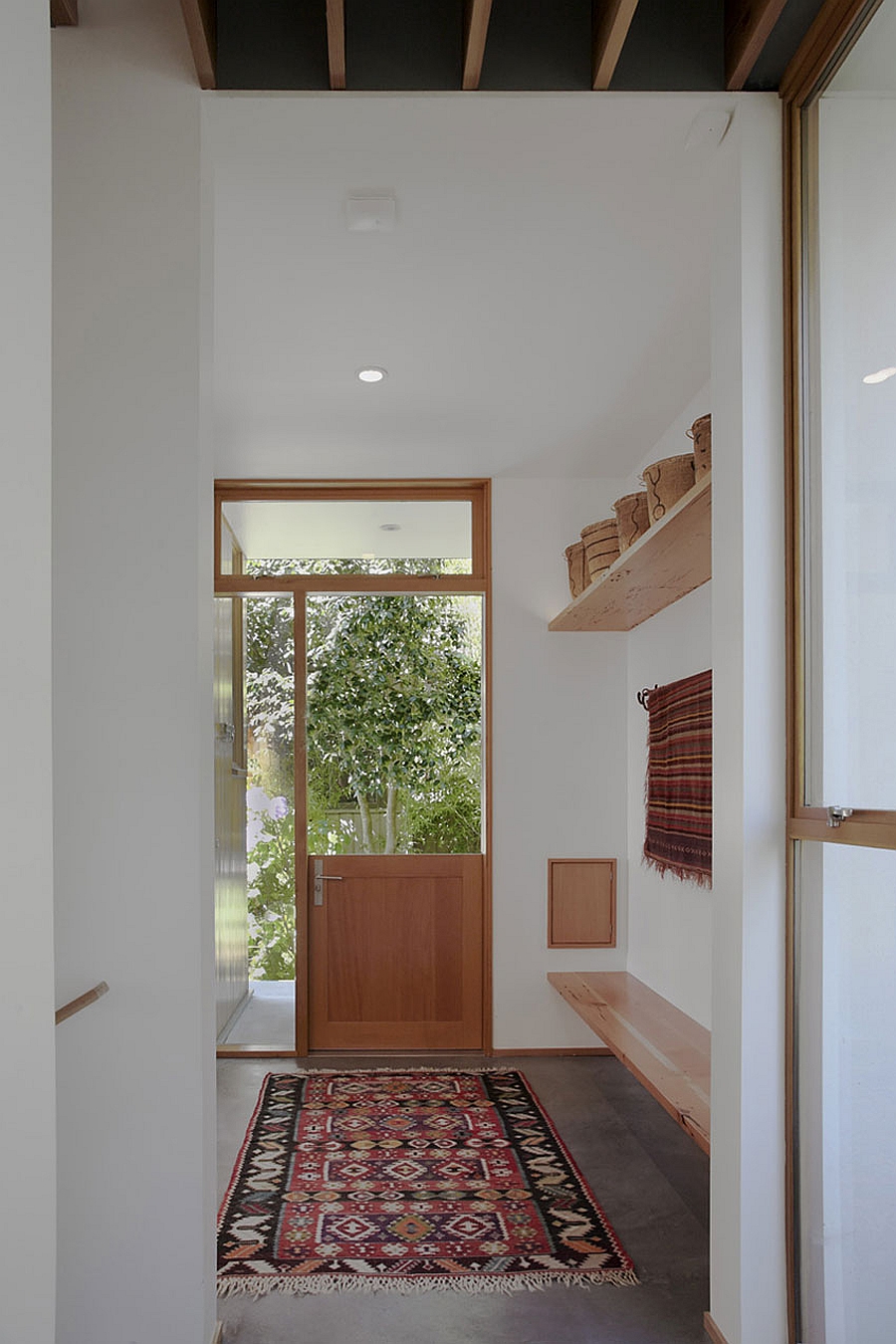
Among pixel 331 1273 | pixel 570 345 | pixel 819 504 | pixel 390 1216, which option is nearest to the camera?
pixel 819 504

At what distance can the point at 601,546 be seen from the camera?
4480 millimetres

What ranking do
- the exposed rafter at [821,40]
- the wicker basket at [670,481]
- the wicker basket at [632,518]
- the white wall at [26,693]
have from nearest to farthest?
the white wall at [26,693] < the exposed rafter at [821,40] < the wicker basket at [670,481] < the wicker basket at [632,518]

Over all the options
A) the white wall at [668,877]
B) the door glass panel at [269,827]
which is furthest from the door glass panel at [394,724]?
the white wall at [668,877]

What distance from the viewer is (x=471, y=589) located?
570cm

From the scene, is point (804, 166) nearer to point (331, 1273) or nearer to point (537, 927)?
point (331, 1273)

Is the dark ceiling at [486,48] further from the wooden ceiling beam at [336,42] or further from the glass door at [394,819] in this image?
the glass door at [394,819]

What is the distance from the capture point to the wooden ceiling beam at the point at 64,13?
245 centimetres

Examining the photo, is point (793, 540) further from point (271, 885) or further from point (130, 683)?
point (271, 885)

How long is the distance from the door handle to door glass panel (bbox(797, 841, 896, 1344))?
11.1 ft

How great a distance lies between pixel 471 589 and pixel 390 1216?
300 centimetres

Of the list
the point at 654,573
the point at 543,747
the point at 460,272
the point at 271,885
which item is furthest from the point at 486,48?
the point at 271,885

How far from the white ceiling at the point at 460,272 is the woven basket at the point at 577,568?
0.48 m

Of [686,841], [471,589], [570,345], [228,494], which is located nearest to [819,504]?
[570,345]

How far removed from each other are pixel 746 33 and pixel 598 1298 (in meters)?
Result: 2.89
